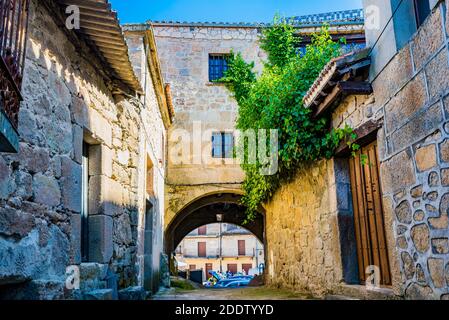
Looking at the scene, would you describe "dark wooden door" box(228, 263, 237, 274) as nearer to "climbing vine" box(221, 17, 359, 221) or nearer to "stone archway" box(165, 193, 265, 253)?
"stone archway" box(165, 193, 265, 253)

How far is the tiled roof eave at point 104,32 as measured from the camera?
354 centimetres

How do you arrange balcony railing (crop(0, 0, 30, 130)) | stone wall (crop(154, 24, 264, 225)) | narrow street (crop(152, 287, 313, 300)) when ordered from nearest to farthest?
1. balcony railing (crop(0, 0, 30, 130))
2. narrow street (crop(152, 287, 313, 300))
3. stone wall (crop(154, 24, 264, 225))

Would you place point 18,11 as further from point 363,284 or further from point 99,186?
point 363,284

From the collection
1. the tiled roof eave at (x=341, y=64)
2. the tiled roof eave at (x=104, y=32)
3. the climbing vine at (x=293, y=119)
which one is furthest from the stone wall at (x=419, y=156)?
the tiled roof eave at (x=104, y=32)

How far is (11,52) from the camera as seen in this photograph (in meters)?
2.29

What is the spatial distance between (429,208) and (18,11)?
10.1 feet

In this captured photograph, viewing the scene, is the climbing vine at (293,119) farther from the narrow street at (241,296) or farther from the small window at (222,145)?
the small window at (222,145)

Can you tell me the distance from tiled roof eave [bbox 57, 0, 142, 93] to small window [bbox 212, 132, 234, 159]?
6.76 meters

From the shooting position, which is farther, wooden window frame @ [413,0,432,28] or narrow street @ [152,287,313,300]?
narrow street @ [152,287,313,300]

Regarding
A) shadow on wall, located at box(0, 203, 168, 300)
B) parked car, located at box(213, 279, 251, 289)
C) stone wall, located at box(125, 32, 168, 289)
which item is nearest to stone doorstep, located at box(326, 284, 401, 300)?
shadow on wall, located at box(0, 203, 168, 300)

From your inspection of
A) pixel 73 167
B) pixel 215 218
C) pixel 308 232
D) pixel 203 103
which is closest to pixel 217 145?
pixel 203 103

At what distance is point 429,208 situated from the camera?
10.8ft

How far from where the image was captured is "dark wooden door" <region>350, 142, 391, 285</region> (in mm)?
4484

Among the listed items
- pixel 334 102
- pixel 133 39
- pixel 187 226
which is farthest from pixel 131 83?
pixel 187 226
